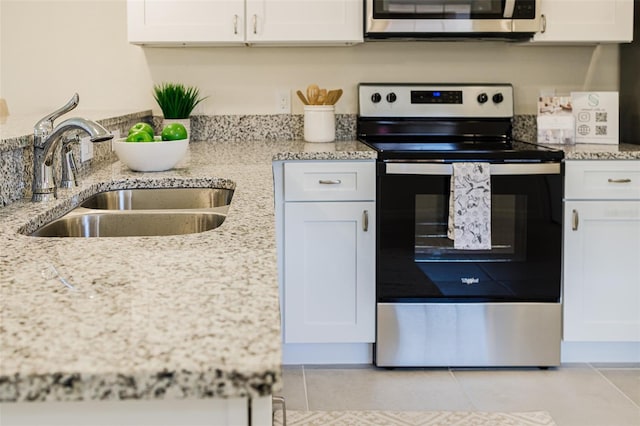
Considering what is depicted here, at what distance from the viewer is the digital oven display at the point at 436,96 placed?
3408 mm

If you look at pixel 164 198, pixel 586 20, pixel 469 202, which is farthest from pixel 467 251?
pixel 164 198

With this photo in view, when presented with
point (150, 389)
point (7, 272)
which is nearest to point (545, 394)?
point (7, 272)

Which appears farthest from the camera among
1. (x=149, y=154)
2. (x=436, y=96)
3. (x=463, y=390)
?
(x=436, y=96)

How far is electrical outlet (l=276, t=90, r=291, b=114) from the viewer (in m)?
3.48

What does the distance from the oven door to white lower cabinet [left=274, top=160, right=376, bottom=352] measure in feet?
0.20

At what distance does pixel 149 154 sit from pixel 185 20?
100cm

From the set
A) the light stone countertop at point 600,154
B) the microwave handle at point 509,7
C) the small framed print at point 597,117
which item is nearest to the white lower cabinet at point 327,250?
the light stone countertop at point 600,154

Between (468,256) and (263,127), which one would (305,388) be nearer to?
(468,256)

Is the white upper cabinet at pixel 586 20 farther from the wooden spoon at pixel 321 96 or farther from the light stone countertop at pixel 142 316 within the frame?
the light stone countertop at pixel 142 316

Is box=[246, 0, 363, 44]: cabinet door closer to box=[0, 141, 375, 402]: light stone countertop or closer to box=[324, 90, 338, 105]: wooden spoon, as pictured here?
box=[324, 90, 338, 105]: wooden spoon

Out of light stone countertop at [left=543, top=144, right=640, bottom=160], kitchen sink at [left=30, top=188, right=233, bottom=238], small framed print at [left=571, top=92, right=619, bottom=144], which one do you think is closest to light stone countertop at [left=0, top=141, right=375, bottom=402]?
kitchen sink at [left=30, top=188, right=233, bottom=238]

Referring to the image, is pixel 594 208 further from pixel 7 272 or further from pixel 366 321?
pixel 7 272

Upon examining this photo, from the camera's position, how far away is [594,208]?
115 inches

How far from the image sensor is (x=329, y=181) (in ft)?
9.58
